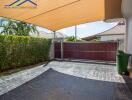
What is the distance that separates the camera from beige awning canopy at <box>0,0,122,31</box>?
1166 cm

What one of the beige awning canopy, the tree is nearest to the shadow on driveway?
the beige awning canopy

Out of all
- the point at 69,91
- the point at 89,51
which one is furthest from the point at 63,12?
the point at 89,51

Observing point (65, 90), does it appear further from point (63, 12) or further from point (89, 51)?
point (89, 51)

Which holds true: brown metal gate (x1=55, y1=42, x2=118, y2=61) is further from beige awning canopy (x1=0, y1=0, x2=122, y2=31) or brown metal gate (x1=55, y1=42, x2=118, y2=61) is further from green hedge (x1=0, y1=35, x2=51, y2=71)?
beige awning canopy (x1=0, y1=0, x2=122, y2=31)

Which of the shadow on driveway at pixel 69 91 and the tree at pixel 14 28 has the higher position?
the tree at pixel 14 28

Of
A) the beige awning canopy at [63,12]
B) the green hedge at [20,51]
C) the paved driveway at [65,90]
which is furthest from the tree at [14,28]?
the paved driveway at [65,90]

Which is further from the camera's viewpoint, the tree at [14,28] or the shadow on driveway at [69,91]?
the tree at [14,28]

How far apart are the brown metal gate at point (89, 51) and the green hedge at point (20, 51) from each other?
365cm

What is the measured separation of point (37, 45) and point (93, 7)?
9.38 meters

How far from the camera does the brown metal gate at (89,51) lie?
78.7 ft

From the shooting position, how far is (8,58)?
15586 millimetres

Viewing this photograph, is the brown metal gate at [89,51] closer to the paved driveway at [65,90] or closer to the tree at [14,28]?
the tree at [14,28]

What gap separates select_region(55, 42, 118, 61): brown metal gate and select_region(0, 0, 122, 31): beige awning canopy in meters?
8.60

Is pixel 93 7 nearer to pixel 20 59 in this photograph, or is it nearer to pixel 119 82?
pixel 119 82
